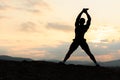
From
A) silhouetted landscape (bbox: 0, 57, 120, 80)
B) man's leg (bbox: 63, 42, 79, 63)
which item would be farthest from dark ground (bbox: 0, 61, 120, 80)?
man's leg (bbox: 63, 42, 79, 63)

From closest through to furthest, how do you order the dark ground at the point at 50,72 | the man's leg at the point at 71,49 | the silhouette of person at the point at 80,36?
1. the dark ground at the point at 50,72
2. the silhouette of person at the point at 80,36
3. the man's leg at the point at 71,49

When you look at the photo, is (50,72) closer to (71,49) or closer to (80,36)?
(71,49)

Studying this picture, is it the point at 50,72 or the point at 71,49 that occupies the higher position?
the point at 71,49

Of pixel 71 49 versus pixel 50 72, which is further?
pixel 71 49

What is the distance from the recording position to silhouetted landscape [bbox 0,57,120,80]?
1720cm

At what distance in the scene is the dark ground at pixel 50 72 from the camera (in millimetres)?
17203

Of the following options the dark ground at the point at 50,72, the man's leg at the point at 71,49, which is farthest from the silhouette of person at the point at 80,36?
the dark ground at the point at 50,72

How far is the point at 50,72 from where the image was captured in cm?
1791

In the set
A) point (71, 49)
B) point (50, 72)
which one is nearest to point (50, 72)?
point (50, 72)

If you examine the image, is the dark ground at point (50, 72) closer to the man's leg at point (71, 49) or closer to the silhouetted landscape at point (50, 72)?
the silhouetted landscape at point (50, 72)

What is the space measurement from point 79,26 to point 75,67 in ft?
6.57

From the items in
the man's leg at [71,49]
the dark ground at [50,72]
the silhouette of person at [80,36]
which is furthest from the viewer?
the man's leg at [71,49]

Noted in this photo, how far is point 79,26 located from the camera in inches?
769

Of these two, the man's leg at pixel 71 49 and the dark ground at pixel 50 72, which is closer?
the dark ground at pixel 50 72
